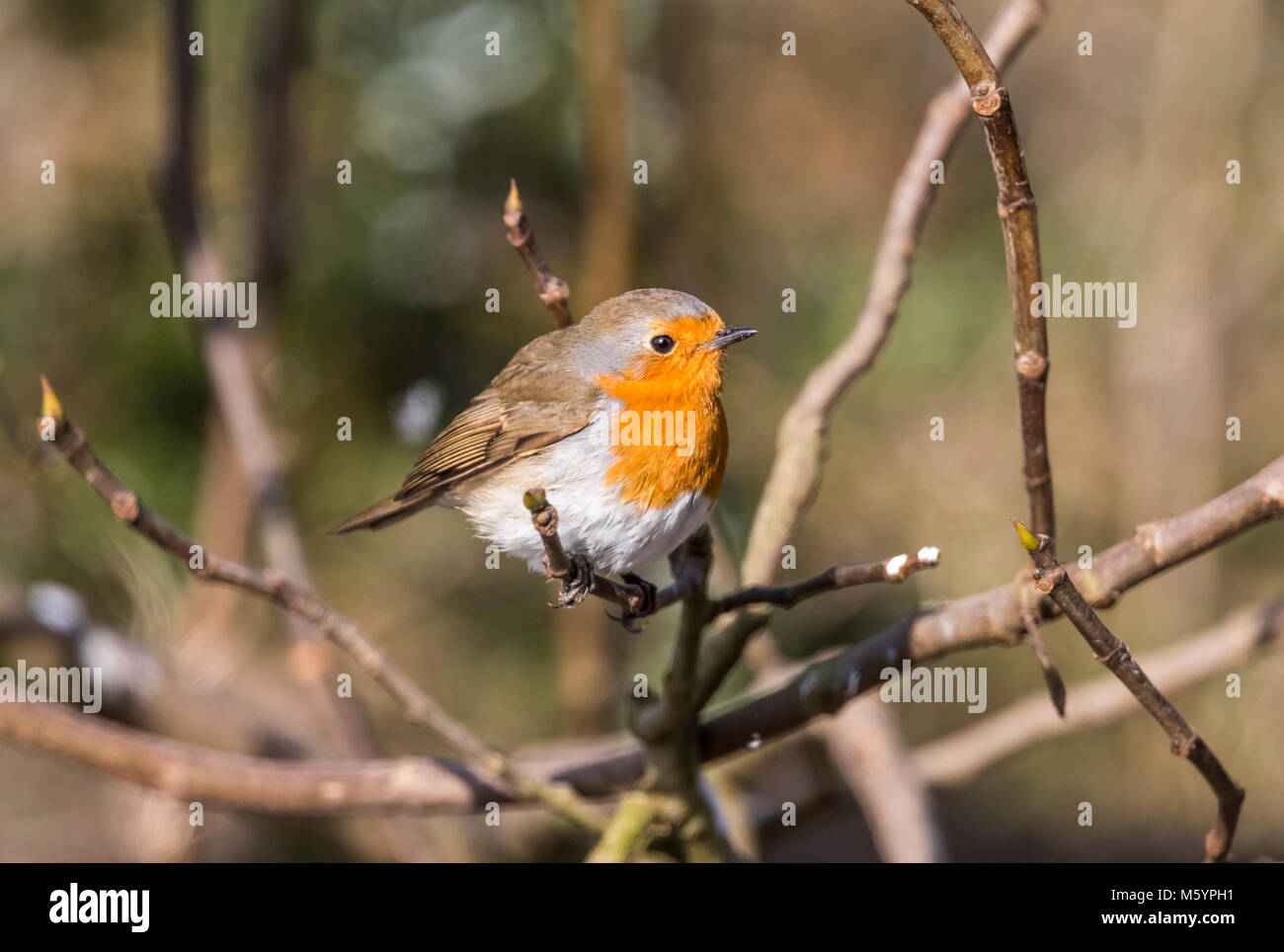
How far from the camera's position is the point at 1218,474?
427 centimetres

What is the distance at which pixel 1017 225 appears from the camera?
4.97 ft

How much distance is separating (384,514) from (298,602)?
0.49 meters

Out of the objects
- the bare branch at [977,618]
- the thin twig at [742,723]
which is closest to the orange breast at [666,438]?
the bare branch at [977,618]

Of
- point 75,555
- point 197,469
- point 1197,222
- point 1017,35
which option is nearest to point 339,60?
point 197,469

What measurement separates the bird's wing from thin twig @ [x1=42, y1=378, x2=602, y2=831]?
45 centimetres

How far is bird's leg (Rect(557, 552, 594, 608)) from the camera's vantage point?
181 cm

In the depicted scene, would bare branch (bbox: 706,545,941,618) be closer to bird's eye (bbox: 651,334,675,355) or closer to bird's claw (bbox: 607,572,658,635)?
bird's claw (bbox: 607,572,658,635)

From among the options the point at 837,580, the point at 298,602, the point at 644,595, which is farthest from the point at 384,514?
the point at 837,580

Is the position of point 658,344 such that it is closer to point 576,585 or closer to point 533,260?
point 533,260

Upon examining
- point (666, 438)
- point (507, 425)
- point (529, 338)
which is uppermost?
point (529, 338)

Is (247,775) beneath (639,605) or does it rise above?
beneath

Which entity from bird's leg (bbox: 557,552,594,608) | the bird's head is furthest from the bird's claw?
the bird's head

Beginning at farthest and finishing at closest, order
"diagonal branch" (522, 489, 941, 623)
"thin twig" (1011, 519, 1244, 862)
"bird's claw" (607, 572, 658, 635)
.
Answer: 1. "bird's claw" (607, 572, 658, 635)
2. "diagonal branch" (522, 489, 941, 623)
3. "thin twig" (1011, 519, 1244, 862)

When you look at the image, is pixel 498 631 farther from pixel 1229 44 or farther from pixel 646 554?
pixel 1229 44
